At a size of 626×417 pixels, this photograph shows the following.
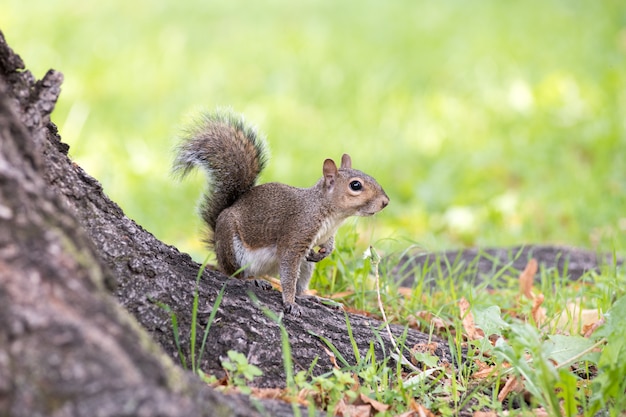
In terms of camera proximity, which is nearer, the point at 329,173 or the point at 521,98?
the point at 329,173

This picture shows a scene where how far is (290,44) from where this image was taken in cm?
789

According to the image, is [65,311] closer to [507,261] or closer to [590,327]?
[590,327]

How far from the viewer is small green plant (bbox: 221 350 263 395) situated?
1789 millimetres

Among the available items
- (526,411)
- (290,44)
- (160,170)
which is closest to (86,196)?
(526,411)

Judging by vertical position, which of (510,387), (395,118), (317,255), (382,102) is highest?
(382,102)

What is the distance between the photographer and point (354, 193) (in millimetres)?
2809

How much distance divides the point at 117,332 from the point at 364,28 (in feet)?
26.7

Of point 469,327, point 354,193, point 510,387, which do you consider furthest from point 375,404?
point 354,193

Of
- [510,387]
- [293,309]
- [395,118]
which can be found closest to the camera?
[510,387]

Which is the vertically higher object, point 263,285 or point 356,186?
point 356,186

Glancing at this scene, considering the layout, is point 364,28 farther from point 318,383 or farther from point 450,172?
point 318,383

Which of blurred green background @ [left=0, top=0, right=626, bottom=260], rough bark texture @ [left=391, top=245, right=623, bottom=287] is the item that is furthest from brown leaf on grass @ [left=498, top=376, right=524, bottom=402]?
blurred green background @ [left=0, top=0, right=626, bottom=260]

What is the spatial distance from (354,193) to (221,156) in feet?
1.54

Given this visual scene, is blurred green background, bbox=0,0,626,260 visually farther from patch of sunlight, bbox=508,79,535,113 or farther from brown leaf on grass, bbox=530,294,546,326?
brown leaf on grass, bbox=530,294,546,326
